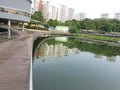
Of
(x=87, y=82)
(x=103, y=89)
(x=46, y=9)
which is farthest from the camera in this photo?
(x=46, y=9)

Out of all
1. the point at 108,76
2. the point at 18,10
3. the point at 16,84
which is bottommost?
the point at 108,76

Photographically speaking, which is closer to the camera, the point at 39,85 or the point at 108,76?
the point at 39,85

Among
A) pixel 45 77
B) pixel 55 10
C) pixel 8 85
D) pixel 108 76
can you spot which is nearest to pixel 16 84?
pixel 8 85

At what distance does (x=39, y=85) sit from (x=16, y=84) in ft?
18.6

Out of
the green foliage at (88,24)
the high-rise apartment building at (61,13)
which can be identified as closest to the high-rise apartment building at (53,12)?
the high-rise apartment building at (61,13)

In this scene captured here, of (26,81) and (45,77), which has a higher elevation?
(26,81)

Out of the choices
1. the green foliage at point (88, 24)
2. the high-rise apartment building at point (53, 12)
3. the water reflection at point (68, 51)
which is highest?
the high-rise apartment building at point (53, 12)

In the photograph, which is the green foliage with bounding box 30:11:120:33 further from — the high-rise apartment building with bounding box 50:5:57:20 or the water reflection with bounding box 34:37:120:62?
the high-rise apartment building with bounding box 50:5:57:20

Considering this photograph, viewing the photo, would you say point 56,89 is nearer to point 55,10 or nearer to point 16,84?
point 16,84

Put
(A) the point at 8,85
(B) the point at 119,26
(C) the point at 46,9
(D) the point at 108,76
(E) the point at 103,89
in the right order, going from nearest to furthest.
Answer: (A) the point at 8,85, (E) the point at 103,89, (D) the point at 108,76, (B) the point at 119,26, (C) the point at 46,9

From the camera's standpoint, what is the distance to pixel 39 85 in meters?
15.6

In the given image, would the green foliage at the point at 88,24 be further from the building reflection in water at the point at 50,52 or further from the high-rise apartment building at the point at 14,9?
the building reflection in water at the point at 50,52

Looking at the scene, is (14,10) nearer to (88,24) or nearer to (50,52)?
(50,52)

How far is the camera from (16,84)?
10070mm
